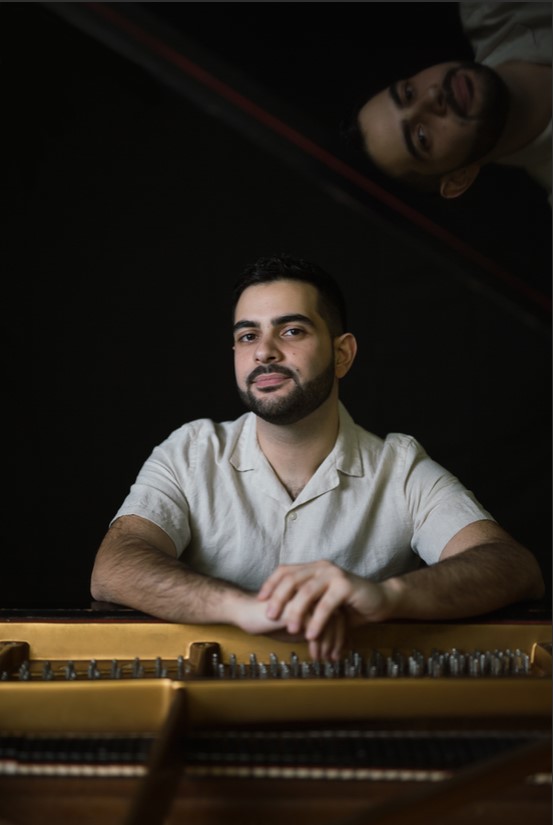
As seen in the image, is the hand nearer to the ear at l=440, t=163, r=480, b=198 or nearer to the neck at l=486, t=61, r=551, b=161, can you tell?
the ear at l=440, t=163, r=480, b=198

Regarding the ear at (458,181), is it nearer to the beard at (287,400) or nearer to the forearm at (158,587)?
the beard at (287,400)

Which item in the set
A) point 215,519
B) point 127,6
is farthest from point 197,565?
point 127,6

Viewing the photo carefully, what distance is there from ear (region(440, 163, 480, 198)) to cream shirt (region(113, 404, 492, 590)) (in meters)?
0.84

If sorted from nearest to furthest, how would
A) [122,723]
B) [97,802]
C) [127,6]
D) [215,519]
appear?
[97,802] → [122,723] → [127,6] → [215,519]

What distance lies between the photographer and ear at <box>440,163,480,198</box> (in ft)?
8.87

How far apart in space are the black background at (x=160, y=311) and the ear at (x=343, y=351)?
22.0 inches

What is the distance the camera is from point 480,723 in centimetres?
131

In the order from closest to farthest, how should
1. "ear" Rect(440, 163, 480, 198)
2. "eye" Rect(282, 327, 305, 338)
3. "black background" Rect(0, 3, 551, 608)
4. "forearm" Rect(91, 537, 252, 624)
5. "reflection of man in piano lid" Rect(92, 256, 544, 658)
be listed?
A: 1. "forearm" Rect(91, 537, 252, 624)
2. "reflection of man in piano lid" Rect(92, 256, 544, 658)
3. "eye" Rect(282, 327, 305, 338)
4. "ear" Rect(440, 163, 480, 198)
5. "black background" Rect(0, 3, 551, 608)

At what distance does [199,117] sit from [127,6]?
0.88 m

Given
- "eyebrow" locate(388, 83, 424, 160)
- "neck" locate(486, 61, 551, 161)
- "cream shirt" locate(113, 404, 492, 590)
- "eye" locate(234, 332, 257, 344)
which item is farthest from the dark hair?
"neck" locate(486, 61, 551, 161)

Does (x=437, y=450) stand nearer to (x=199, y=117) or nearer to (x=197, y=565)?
(x=197, y=565)

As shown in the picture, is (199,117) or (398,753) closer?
(398,753)

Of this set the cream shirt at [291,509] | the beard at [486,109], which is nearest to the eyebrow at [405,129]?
the beard at [486,109]

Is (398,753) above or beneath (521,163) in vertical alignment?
beneath
